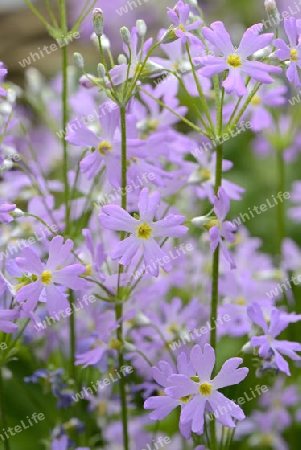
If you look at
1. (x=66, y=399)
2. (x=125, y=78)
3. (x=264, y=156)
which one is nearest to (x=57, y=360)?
(x=66, y=399)

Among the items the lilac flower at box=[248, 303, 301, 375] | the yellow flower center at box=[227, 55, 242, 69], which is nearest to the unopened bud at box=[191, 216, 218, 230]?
the lilac flower at box=[248, 303, 301, 375]

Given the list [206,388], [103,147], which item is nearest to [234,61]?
[103,147]

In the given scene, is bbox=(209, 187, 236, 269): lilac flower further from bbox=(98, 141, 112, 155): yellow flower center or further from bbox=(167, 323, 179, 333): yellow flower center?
bbox=(167, 323, 179, 333): yellow flower center

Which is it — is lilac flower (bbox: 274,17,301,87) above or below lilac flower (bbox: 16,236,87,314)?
above

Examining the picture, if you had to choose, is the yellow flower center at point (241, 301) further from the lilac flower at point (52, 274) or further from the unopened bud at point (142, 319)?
the lilac flower at point (52, 274)

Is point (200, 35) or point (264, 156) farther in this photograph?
point (264, 156)

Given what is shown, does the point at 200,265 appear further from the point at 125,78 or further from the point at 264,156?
the point at 264,156
